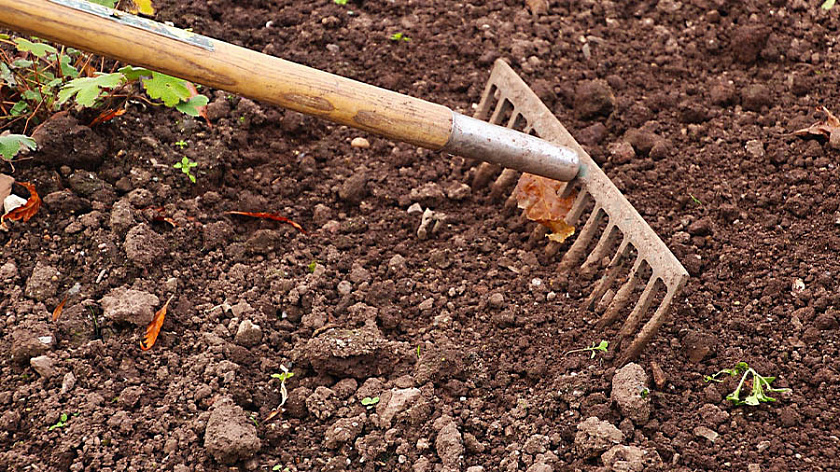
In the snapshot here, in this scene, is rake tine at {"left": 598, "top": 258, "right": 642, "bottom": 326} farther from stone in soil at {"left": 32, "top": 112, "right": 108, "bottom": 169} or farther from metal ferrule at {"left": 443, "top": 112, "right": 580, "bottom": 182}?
stone in soil at {"left": 32, "top": 112, "right": 108, "bottom": 169}

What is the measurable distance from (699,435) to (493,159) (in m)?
1.13

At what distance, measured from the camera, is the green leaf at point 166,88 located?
255 centimetres

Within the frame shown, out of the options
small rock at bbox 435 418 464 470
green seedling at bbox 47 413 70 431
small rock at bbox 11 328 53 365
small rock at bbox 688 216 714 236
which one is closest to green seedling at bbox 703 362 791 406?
small rock at bbox 688 216 714 236

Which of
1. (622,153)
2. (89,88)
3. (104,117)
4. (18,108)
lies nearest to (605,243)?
(622,153)

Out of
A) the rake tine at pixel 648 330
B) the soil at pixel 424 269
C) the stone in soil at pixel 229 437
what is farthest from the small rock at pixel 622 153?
the stone in soil at pixel 229 437

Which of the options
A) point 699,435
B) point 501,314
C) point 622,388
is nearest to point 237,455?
point 501,314

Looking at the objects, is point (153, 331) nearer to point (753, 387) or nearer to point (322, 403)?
point (322, 403)

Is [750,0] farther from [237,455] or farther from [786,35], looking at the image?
[237,455]

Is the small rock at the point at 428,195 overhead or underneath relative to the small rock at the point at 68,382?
overhead

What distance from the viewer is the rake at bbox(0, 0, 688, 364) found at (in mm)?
2153

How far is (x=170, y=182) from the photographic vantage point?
9.66ft

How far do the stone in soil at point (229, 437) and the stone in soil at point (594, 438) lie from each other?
982mm

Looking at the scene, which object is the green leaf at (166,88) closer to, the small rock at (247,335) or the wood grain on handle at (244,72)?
the wood grain on handle at (244,72)

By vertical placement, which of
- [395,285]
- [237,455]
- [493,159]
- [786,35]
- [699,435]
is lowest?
[237,455]
